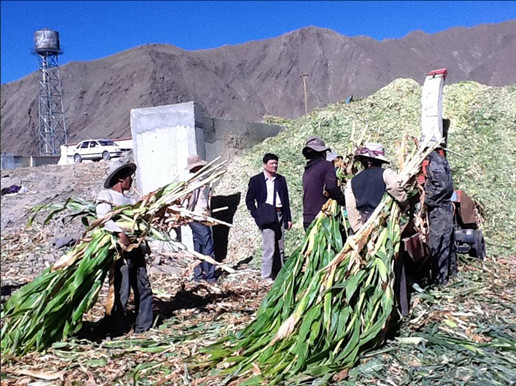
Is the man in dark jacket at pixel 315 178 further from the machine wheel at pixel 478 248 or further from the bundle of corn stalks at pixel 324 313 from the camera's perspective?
the machine wheel at pixel 478 248

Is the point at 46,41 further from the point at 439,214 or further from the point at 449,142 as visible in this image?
the point at 439,214

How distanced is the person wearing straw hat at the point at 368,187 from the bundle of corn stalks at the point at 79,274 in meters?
1.20

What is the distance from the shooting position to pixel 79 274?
15.7 ft

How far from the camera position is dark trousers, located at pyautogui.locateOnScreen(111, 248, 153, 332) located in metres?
5.14

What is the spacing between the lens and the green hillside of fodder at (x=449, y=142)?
8.09 meters

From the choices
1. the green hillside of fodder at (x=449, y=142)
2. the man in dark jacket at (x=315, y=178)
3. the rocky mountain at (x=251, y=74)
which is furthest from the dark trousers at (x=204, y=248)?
the rocky mountain at (x=251, y=74)

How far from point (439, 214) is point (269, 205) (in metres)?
1.83

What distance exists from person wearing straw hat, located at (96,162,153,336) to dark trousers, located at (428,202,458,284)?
8.80 feet

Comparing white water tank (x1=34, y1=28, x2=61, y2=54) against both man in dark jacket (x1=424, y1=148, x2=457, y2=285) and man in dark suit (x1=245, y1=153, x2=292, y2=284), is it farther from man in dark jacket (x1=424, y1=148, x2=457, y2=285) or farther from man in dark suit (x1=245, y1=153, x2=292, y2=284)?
man in dark jacket (x1=424, y1=148, x2=457, y2=285)

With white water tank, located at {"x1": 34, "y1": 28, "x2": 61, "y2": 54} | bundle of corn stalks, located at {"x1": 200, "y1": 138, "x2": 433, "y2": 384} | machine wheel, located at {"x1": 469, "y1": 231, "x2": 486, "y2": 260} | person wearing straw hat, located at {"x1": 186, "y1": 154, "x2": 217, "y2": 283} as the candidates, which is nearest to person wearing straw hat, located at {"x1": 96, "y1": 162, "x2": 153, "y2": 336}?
bundle of corn stalks, located at {"x1": 200, "y1": 138, "x2": 433, "y2": 384}

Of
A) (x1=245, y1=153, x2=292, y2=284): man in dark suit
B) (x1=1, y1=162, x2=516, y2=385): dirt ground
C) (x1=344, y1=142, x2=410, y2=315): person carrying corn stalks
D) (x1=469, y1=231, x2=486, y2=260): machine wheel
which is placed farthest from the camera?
(x1=245, y1=153, x2=292, y2=284): man in dark suit

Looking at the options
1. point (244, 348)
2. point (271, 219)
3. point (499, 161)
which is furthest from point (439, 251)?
point (499, 161)

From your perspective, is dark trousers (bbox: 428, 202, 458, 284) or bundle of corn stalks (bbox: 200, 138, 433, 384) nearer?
bundle of corn stalks (bbox: 200, 138, 433, 384)

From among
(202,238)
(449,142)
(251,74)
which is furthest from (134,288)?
(251,74)
